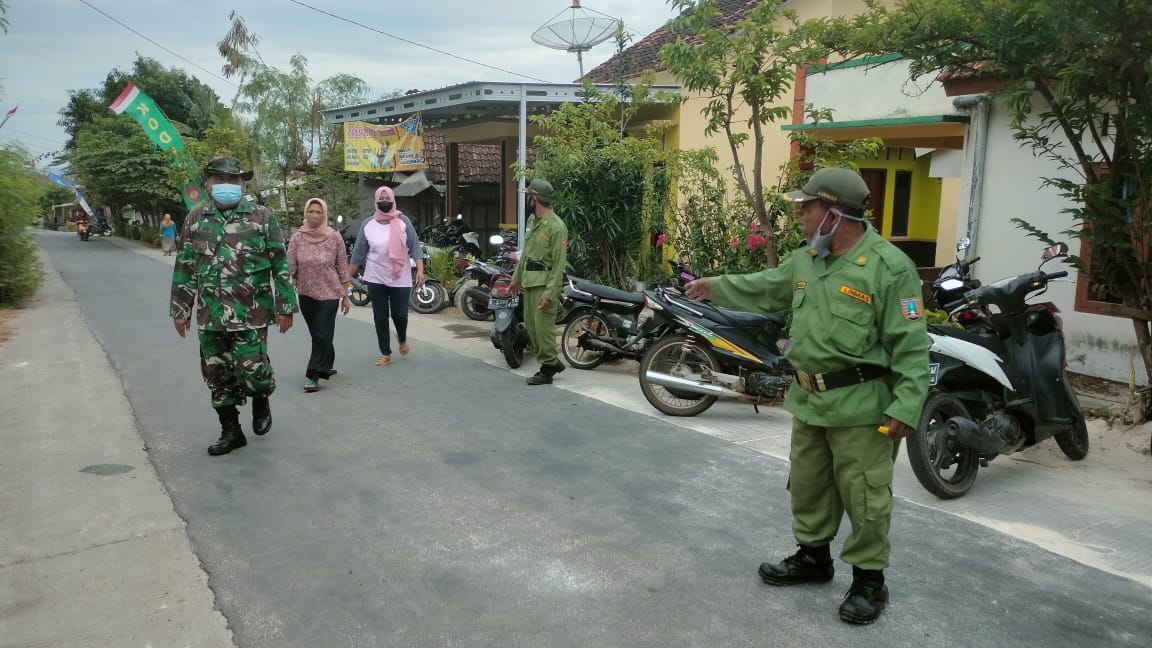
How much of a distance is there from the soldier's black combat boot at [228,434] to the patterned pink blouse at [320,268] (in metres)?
1.90

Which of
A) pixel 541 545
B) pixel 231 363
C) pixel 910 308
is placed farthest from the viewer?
pixel 231 363

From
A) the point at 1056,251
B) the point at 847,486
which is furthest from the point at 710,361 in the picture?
the point at 847,486

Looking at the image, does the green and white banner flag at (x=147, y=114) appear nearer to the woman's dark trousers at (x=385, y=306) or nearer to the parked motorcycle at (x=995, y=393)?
the woman's dark trousers at (x=385, y=306)

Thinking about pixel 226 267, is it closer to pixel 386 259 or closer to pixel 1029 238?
pixel 386 259

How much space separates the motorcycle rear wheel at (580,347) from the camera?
26.8 ft

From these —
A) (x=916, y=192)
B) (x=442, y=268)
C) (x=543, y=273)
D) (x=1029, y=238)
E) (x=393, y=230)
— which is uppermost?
(x=916, y=192)

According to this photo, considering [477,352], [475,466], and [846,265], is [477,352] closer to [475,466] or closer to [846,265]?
[475,466]

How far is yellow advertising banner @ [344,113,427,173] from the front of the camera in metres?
17.3

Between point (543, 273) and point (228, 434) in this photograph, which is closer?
point (228, 434)

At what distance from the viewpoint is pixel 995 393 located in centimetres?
484

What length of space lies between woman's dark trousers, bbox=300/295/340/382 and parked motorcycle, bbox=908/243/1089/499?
4.78 metres

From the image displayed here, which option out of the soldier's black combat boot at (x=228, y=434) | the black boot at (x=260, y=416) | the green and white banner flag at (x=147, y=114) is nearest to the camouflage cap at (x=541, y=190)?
the black boot at (x=260, y=416)

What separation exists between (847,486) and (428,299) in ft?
32.6

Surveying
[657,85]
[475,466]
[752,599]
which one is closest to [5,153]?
[657,85]
